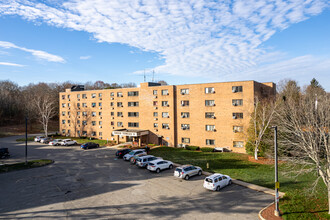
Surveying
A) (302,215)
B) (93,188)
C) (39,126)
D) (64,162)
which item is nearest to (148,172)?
(93,188)

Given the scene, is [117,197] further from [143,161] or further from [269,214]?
[269,214]

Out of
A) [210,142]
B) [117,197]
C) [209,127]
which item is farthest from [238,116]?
[117,197]

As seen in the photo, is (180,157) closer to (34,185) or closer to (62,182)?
(62,182)

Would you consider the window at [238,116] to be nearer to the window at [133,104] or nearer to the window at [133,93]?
the window at [133,104]

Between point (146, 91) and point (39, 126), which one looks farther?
point (39, 126)

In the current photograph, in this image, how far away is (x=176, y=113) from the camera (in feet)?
147

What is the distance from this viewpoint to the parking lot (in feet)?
52.1

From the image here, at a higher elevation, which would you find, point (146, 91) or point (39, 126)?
point (146, 91)

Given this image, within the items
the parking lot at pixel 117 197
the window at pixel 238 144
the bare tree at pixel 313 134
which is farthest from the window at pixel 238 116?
the parking lot at pixel 117 197

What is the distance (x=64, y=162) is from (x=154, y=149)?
658 inches

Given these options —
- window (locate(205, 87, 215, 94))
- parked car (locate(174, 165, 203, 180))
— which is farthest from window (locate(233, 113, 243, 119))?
parked car (locate(174, 165, 203, 180))

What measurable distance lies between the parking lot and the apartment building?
54.6ft

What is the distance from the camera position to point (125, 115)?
169ft

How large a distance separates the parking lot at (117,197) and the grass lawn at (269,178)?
7.34 ft
